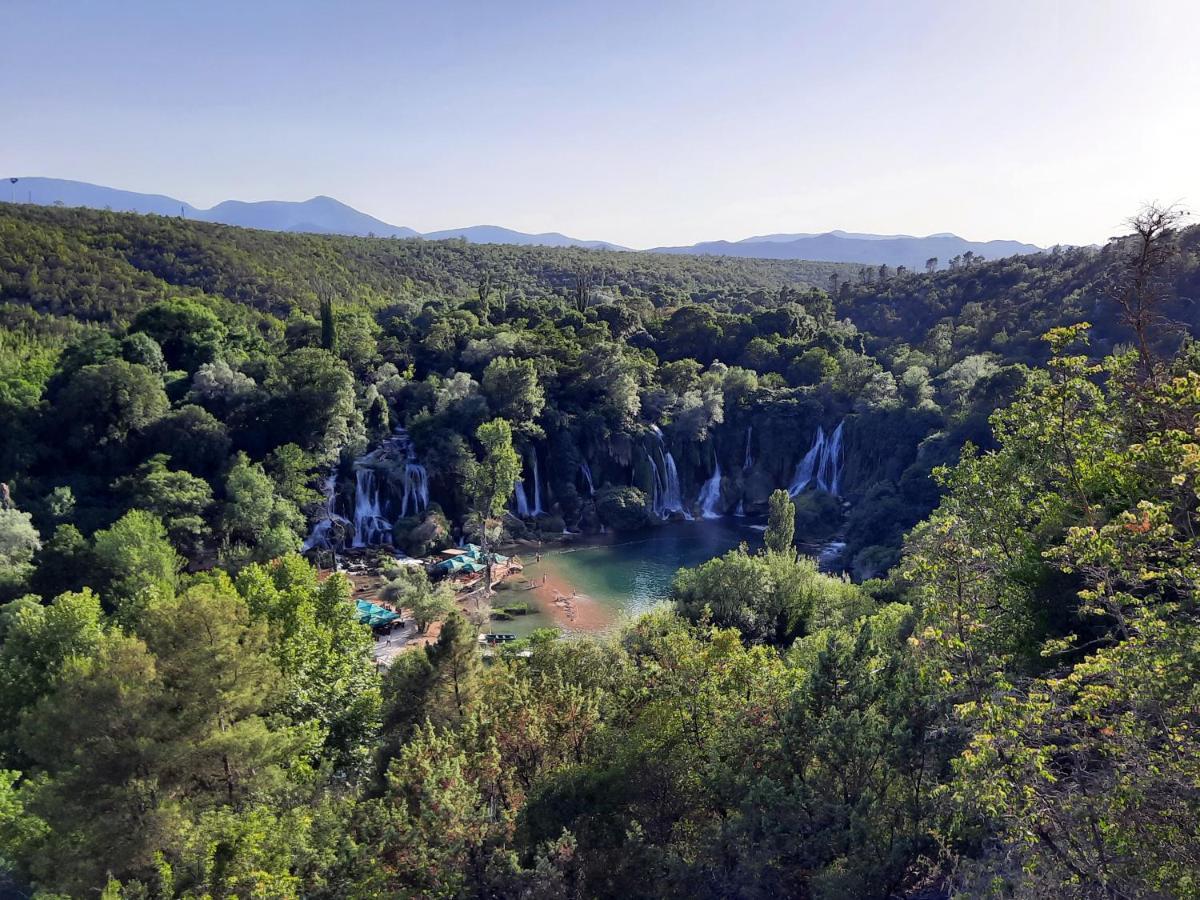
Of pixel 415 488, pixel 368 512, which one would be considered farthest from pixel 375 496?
pixel 415 488

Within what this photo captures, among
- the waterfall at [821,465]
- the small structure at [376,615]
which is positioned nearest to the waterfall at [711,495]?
the waterfall at [821,465]

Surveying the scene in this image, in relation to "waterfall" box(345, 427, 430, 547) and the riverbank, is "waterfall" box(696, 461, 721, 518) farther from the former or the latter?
"waterfall" box(345, 427, 430, 547)

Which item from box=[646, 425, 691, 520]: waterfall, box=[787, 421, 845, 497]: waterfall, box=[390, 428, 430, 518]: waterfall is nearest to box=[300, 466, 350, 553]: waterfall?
box=[390, 428, 430, 518]: waterfall

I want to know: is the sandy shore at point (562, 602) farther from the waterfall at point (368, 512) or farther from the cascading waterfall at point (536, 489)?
the waterfall at point (368, 512)

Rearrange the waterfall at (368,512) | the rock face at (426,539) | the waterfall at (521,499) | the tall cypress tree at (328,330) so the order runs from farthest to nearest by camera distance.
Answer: the tall cypress tree at (328,330)
the waterfall at (521,499)
the waterfall at (368,512)
the rock face at (426,539)

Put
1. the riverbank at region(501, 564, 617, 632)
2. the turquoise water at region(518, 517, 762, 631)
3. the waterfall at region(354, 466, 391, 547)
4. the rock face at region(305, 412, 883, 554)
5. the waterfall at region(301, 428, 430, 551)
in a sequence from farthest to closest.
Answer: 1. the rock face at region(305, 412, 883, 554)
2. the waterfall at region(354, 466, 391, 547)
3. the waterfall at region(301, 428, 430, 551)
4. the turquoise water at region(518, 517, 762, 631)
5. the riverbank at region(501, 564, 617, 632)

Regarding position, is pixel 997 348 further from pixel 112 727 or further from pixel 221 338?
pixel 112 727

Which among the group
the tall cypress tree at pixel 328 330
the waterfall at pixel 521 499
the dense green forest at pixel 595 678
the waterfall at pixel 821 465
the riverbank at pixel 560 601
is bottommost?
the riverbank at pixel 560 601
